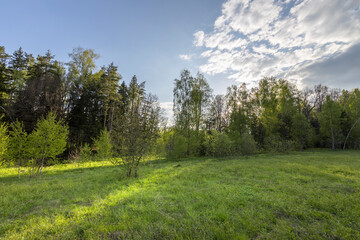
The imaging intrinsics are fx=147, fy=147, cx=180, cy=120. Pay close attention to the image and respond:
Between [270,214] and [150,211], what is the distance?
343cm

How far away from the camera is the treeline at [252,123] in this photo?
23.1m

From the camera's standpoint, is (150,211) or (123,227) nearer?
(123,227)

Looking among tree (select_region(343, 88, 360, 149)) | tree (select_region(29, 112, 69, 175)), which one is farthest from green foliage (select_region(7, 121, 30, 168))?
tree (select_region(343, 88, 360, 149))

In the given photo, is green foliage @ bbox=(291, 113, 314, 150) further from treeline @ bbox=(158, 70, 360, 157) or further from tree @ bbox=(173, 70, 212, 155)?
tree @ bbox=(173, 70, 212, 155)

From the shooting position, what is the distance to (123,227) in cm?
363

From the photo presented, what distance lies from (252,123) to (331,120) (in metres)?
17.1

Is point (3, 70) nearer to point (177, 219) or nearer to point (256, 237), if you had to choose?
point (177, 219)

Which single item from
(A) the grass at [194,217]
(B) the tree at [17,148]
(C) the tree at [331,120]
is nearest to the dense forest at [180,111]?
(C) the tree at [331,120]

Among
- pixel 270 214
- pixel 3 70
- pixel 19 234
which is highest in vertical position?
pixel 3 70

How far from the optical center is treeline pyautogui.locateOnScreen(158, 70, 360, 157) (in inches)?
908

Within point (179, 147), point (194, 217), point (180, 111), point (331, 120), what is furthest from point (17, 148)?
point (331, 120)

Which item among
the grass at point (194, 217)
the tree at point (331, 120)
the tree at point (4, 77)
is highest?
the tree at point (4, 77)

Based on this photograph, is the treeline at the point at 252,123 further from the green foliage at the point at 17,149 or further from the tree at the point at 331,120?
the green foliage at the point at 17,149

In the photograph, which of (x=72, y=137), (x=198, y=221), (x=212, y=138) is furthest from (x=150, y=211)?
(x=72, y=137)
